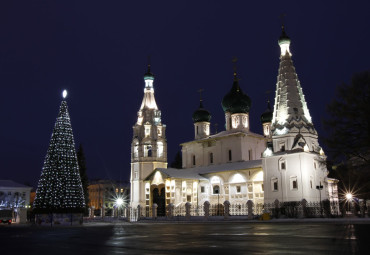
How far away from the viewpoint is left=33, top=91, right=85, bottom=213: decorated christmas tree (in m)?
28.6

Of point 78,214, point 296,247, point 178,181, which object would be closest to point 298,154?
point 178,181

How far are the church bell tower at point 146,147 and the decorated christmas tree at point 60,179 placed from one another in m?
20.5

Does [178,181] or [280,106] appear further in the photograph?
[178,181]

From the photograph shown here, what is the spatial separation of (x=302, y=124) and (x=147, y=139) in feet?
69.6

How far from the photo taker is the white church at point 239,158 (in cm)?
3700

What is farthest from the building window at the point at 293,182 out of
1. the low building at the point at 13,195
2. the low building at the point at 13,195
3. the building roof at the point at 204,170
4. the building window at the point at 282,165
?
the low building at the point at 13,195

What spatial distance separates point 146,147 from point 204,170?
28.5 feet

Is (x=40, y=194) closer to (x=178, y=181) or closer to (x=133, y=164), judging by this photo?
(x=178, y=181)

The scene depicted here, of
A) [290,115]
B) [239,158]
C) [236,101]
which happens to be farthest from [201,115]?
[290,115]

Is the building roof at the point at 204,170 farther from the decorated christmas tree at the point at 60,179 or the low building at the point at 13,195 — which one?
the low building at the point at 13,195

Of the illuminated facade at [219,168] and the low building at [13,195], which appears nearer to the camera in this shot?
the illuminated facade at [219,168]

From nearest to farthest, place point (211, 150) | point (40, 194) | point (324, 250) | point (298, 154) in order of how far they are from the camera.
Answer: point (324, 250), point (40, 194), point (298, 154), point (211, 150)

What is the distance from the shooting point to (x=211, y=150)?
5041cm

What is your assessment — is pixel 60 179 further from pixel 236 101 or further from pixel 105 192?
pixel 105 192
